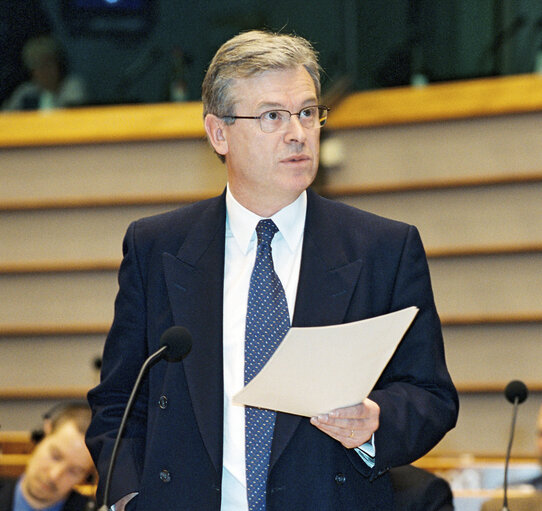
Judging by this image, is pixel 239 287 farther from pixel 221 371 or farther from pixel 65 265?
pixel 65 265

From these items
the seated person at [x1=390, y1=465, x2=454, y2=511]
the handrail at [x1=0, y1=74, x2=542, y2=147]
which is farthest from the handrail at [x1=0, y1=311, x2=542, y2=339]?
the seated person at [x1=390, y1=465, x2=454, y2=511]

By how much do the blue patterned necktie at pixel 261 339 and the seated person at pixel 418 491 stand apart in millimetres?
336

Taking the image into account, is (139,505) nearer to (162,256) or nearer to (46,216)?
(162,256)

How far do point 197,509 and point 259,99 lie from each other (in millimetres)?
831

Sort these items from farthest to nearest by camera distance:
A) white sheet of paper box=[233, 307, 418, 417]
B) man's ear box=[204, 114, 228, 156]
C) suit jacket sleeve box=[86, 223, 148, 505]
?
man's ear box=[204, 114, 228, 156] < suit jacket sleeve box=[86, 223, 148, 505] < white sheet of paper box=[233, 307, 418, 417]

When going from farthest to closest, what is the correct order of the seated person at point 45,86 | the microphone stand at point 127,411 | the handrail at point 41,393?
the seated person at point 45,86 < the handrail at point 41,393 < the microphone stand at point 127,411

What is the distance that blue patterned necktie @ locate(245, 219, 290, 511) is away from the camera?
1.79 meters

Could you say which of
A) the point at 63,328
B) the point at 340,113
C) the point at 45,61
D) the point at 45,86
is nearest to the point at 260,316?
the point at 340,113

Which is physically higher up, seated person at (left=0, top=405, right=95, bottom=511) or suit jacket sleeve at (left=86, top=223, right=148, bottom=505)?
suit jacket sleeve at (left=86, top=223, right=148, bottom=505)

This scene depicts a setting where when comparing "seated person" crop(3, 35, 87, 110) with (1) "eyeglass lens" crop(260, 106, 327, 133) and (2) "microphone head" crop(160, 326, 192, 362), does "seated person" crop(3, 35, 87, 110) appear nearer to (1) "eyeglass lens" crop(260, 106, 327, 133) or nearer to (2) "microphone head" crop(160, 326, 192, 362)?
(1) "eyeglass lens" crop(260, 106, 327, 133)

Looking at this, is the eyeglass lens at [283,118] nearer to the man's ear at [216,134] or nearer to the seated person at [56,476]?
the man's ear at [216,134]

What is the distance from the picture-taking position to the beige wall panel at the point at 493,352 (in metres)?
5.18

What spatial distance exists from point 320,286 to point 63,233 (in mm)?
4149

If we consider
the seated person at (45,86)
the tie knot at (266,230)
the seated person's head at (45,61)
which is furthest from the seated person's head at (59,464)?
the seated person's head at (45,61)
